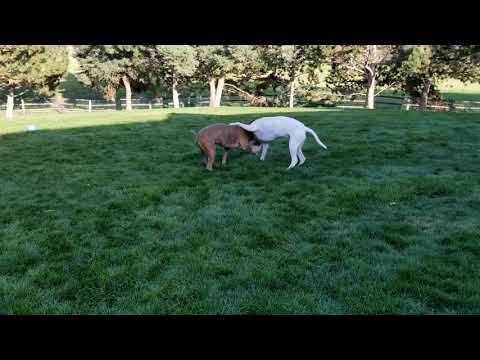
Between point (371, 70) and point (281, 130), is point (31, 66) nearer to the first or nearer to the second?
point (371, 70)

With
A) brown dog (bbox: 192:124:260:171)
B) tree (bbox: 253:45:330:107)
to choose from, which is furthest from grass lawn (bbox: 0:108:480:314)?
tree (bbox: 253:45:330:107)

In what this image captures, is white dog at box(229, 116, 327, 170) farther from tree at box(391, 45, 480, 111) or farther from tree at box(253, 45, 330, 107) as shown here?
tree at box(253, 45, 330, 107)

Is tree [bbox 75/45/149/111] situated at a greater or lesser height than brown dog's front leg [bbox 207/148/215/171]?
greater

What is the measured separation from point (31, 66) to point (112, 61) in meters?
7.27

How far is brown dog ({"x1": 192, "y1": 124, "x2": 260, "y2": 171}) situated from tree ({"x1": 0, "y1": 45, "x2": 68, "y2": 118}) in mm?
25553

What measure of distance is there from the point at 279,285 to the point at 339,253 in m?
1.08

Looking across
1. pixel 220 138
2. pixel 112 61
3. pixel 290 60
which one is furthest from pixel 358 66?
pixel 220 138

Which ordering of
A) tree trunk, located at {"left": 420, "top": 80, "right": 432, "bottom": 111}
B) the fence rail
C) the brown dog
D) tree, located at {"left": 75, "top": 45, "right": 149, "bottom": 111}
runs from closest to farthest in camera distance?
the brown dog
tree trunk, located at {"left": 420, "top": 80, "right": 432, "bottom": 111}
the fence rail
tree, located at {"left": 75, "top": 45, "right": 149, "bottom": 111}


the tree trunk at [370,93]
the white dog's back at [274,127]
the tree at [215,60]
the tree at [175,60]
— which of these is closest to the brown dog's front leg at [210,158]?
the white dog's back at [274,127]

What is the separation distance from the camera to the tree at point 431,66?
2850 centimetres

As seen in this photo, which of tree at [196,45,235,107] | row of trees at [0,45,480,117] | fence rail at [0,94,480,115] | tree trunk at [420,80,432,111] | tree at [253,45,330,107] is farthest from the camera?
fence rail at [0,94,480,115]

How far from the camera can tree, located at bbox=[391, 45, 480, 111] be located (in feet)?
93.5
